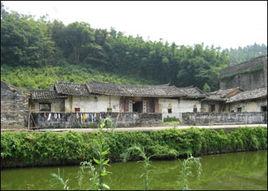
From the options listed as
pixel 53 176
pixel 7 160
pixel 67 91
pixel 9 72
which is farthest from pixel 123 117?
pixel 9 72

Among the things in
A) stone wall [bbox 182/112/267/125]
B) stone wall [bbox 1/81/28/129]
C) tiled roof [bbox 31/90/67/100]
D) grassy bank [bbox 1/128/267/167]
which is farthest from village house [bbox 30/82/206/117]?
grassy bank [bbox 1/128/267/167]

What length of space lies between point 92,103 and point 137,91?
179 inches

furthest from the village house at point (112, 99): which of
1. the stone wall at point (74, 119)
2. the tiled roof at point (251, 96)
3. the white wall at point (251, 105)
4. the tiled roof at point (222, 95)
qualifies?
the stone wall at point (74, 119)

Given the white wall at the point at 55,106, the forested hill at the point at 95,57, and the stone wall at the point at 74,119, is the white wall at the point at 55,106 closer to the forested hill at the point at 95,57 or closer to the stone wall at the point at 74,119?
the stone wall at the point at 74,119

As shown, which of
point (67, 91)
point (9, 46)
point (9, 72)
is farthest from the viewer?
point (9, 46)

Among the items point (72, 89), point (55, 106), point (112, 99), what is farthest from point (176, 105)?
point (55, 106)

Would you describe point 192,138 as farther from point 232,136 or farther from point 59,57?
point 59,57

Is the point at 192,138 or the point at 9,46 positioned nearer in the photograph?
the point at 192,138

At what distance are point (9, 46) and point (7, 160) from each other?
39.7 m

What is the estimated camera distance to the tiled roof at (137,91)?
3017cm

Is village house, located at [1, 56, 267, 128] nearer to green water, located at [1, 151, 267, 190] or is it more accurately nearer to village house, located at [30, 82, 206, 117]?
village house, located at [30, 82, 206, 117]

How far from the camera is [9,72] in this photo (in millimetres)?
49250

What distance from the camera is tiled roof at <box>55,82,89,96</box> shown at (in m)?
28.2

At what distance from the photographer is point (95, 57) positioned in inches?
2456
